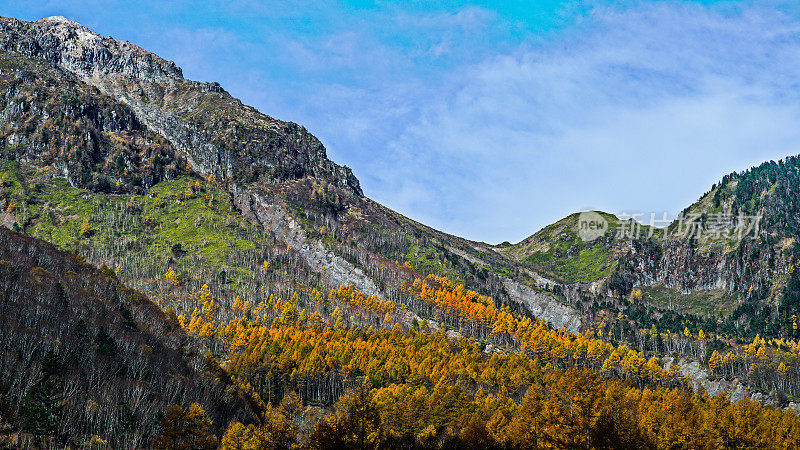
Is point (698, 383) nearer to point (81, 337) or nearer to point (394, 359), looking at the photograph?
point (394, 359)

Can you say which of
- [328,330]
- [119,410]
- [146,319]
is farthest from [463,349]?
[119,410]

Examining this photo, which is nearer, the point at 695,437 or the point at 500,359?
the point at 695,437

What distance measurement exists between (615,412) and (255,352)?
314ft

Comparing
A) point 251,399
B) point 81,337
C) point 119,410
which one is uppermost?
point 81,337

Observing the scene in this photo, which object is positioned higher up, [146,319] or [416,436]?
[146,319]

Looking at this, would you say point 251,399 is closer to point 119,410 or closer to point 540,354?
point 119,410

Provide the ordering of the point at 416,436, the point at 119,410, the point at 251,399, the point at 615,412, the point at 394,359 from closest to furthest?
the point at 615,412 < the point at 119,410 < the point at 416,436 < the point at 251,399 < the point at 394,359

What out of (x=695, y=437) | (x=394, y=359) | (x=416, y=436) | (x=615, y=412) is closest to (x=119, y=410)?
(x=416, y=436)

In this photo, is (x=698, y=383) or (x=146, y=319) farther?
(x=698, y=383)

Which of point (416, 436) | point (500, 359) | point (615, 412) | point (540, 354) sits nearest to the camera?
point (615, 412)

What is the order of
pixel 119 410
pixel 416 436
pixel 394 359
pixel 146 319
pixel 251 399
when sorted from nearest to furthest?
pixel 119 410 → pixel 416 436 → pixel 251 399 → pixel 146 319 → pixel 394 359

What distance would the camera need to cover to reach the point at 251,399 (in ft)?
374

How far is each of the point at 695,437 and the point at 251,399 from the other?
86283mm

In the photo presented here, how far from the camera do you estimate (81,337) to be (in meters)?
80.1
